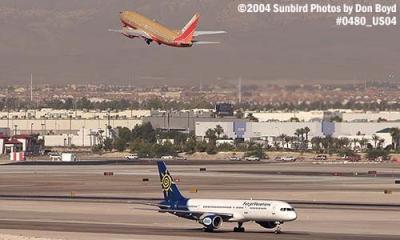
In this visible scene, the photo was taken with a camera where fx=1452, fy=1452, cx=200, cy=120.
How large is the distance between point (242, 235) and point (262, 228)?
5.23 m

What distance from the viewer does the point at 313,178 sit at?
177m

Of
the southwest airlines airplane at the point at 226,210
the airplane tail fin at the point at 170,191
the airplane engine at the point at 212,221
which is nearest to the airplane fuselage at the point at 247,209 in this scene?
the southwest airlines airplane at the point at 226,210

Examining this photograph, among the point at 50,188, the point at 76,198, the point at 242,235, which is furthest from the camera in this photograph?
the point at 50,188

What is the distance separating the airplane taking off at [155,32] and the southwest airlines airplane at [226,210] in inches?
543

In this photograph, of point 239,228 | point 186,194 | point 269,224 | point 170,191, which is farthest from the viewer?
point 186,194

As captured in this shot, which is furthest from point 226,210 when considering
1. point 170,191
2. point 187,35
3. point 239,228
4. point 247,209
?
point 187,35

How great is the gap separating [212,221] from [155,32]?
2057cm

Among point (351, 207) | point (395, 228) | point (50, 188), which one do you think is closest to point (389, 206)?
point (351, 207)

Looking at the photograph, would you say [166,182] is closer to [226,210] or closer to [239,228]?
[226,210]

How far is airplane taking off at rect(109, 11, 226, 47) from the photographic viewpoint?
363 feet

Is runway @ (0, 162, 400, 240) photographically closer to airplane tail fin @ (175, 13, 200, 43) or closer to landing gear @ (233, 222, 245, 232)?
landing gear @ (233, 222, 245, 232)

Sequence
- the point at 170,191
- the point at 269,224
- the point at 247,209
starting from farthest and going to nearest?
1. the point at 170,191
2. the point at 269,224
3. the point at 247,209

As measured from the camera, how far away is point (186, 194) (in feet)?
467

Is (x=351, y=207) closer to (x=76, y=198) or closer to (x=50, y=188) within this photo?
(x=76, y=198)
